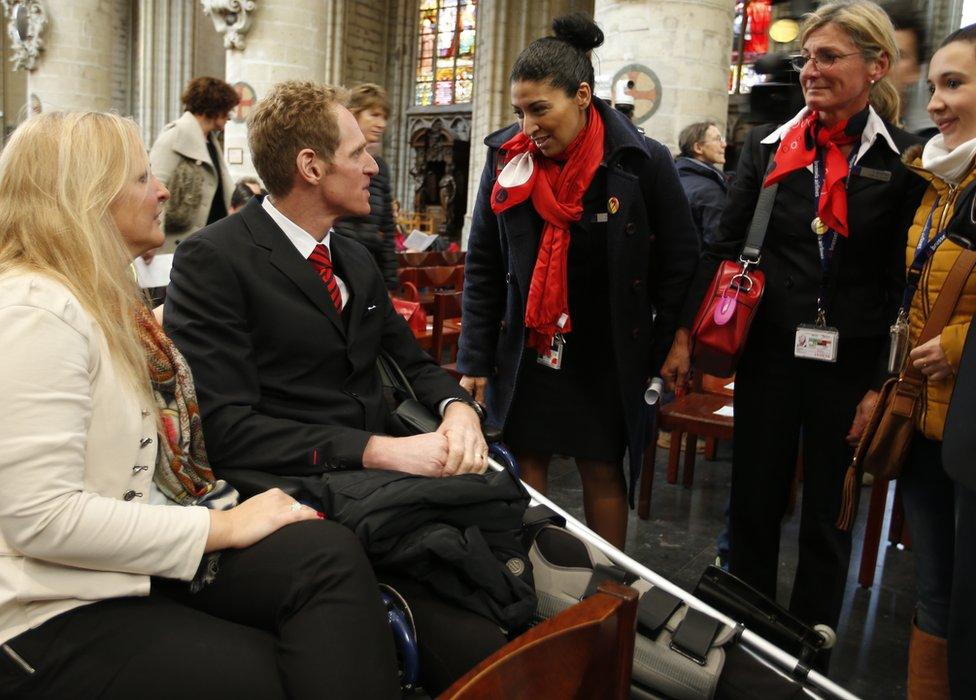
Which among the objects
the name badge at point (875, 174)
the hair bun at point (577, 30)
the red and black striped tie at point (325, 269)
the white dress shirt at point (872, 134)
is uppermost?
the hair bun at point (577, 30)

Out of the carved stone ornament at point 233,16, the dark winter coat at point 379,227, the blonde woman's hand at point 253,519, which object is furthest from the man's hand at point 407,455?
the carved stone ornament at point 233,16

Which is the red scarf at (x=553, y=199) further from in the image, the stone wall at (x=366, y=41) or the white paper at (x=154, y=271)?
the stone wall at (x=366, y=41)

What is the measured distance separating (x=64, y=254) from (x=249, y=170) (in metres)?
8.41

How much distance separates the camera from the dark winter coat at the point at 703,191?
15.1 ft

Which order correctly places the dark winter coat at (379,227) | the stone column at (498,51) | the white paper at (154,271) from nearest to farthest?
the white paper at (154,271)
the dark winter coat at (379,227)
the stone column at (498,51)

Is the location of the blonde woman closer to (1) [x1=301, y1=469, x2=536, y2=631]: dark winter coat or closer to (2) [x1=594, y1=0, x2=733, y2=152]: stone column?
(1) [x1=301, y1=469, x2=536, y2=631]: dark winter coat

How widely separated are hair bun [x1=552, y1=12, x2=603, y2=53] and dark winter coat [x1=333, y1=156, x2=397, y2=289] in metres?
2.11

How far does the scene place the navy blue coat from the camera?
8.42 feet

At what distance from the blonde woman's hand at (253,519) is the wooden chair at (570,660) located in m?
0.76

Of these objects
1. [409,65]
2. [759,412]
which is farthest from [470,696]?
[409,65]

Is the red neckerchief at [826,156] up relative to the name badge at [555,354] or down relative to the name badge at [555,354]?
up

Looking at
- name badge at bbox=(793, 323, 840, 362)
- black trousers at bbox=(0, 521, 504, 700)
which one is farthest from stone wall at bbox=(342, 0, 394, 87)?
black trousers at bbox=(0, 521, 504, 700)

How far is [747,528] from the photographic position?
264 cm

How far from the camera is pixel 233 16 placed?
9.05 metres
